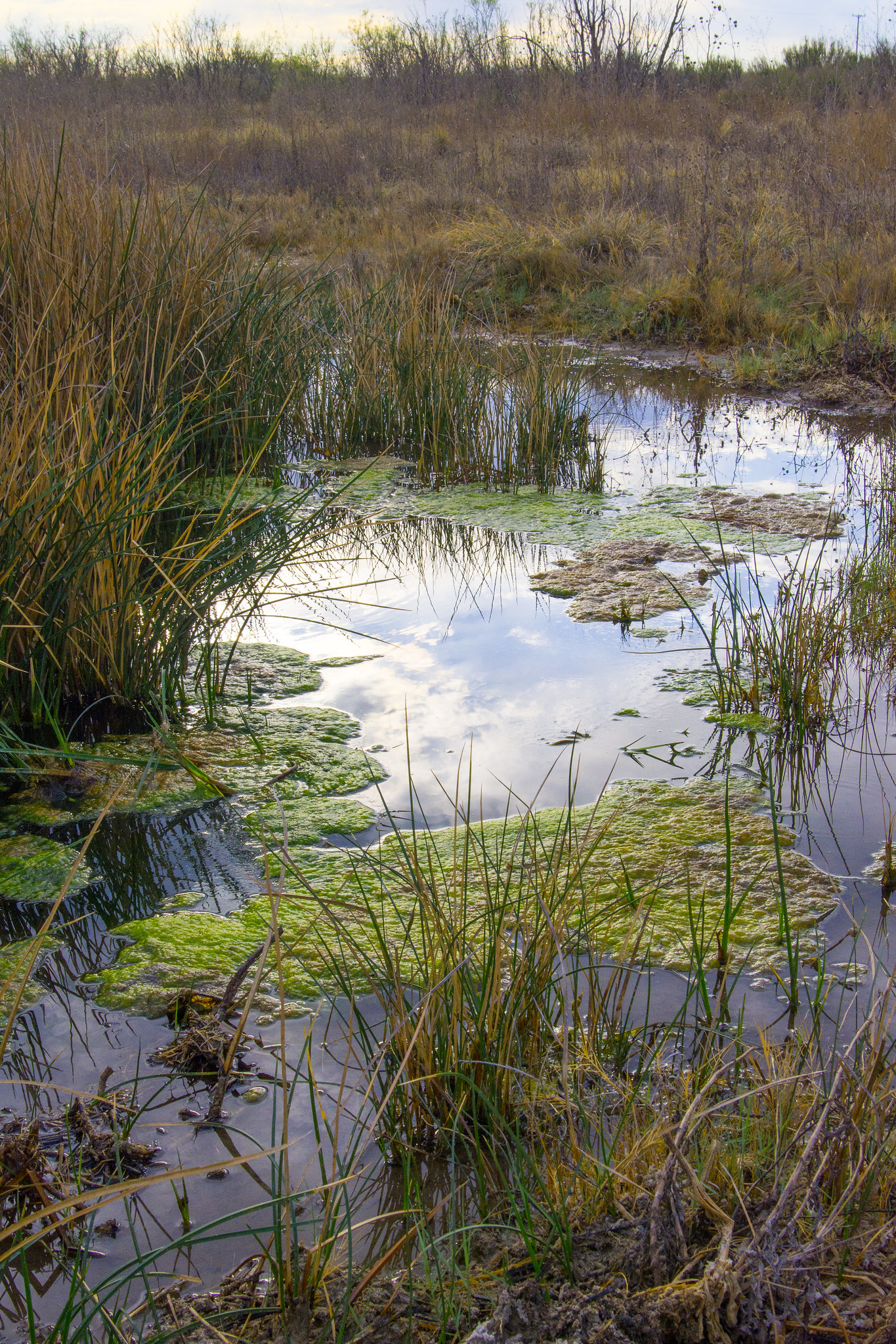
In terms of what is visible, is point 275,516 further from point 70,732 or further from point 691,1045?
point 691,1045

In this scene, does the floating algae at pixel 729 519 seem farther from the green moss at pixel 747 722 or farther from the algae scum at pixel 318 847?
the green moss at pixel 747 722

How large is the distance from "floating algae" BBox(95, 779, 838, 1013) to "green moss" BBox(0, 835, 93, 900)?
0.67ft

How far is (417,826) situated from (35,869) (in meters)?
0.78

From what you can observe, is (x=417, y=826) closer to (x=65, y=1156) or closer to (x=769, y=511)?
(x=65, y=1156)

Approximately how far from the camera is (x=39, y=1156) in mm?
1248

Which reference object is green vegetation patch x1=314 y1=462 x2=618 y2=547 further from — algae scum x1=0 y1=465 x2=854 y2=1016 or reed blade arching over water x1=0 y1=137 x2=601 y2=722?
algae scum x1=0 y1=465 x2=854 y2=1016

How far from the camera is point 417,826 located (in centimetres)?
221

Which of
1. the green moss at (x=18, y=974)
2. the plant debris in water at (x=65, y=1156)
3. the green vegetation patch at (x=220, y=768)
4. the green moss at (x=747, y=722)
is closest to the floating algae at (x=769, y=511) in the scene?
the green moss at (x=747, y=722)

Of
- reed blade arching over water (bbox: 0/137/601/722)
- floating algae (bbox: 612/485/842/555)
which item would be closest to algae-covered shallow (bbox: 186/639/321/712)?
reed blade arching over water (bbox: 0/137/601/722)

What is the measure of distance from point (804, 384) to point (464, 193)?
543 centimetres

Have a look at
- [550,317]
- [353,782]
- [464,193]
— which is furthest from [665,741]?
[464,193]

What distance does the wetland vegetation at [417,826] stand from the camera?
1.09m

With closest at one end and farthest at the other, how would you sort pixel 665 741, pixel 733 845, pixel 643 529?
1. pixel 733 845
2. pixel 665 741
3. pixel 643 529

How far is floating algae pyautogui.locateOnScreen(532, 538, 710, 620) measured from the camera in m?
3.32
